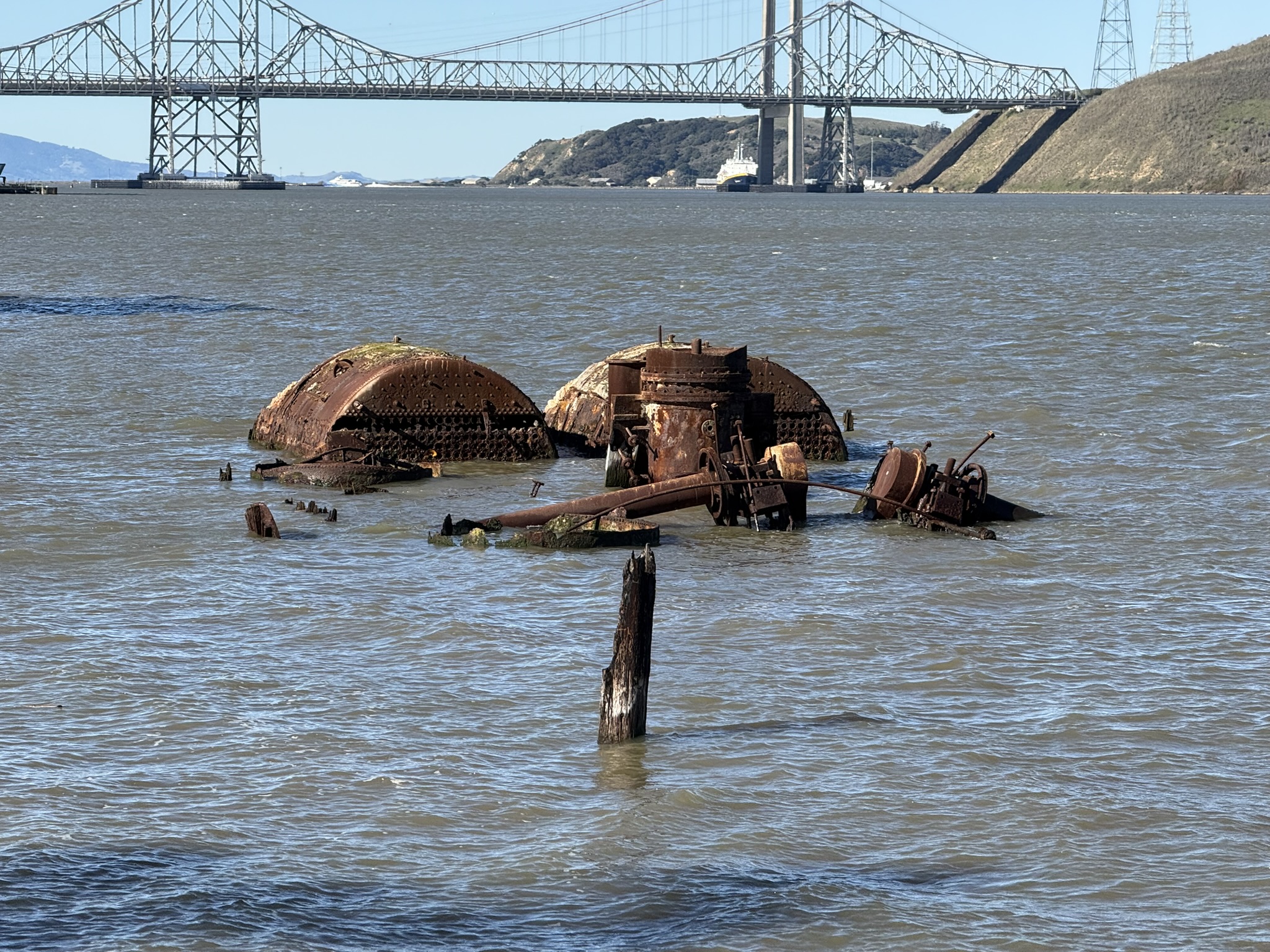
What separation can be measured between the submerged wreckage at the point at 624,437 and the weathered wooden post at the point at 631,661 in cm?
456

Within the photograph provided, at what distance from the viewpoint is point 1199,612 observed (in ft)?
35.8

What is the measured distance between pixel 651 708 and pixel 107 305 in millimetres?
31561

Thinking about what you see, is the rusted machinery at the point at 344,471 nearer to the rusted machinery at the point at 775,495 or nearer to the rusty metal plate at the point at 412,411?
the rusty metal plate at the point at 412,411

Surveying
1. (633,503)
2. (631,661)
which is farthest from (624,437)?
(631,661)

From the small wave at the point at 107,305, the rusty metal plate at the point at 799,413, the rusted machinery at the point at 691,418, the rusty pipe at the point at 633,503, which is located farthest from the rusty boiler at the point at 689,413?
the small wave at the point at 107,305

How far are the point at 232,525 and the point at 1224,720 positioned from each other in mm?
7746

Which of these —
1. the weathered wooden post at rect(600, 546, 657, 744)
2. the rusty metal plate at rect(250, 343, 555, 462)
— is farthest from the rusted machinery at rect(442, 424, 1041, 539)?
the weathered wooden post at rect(600, 546, 657, 744)

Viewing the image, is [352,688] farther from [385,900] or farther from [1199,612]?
[1199,612]

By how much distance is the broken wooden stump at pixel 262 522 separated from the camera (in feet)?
43.0

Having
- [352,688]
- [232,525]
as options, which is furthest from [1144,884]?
[232,525]

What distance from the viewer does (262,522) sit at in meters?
13.1

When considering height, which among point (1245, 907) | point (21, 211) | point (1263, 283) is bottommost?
point (1245, 907)

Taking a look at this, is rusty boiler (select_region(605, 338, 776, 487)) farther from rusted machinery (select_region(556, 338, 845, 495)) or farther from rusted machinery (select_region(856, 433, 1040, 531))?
rusted machinery (select_region(856, 433, 1040, 531))

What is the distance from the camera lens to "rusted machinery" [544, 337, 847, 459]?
607 inches
